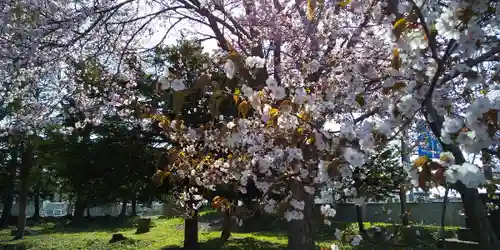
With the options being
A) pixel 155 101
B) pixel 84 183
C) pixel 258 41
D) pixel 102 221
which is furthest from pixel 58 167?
pixel 102 221

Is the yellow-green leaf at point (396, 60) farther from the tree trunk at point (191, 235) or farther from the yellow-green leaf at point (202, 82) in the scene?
the tree trunk at point (191, 235)

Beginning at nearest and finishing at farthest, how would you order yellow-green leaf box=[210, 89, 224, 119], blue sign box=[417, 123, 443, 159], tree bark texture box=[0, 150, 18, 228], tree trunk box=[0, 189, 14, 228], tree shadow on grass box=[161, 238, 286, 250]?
yellow-green leaf box=[210, 89, 224, 119], blue sign box=[417, 123, 443, 159], tree shadow on grass box=[161, 238, 286, 250], tree bark texture box=[0, 150, 18, 228], tree trunk box=[0, 189, 14, 228]

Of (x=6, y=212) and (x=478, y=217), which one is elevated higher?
(x=478, y=217)

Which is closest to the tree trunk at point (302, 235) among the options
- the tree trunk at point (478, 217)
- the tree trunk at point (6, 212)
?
the tree trunk at point (478, 217)

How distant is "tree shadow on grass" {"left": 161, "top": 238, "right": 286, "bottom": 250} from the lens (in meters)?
11.4

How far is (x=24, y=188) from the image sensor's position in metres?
18.5

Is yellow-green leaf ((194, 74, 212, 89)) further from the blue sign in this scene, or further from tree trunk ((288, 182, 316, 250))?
tree trunk ((288, 182, 316, 250))

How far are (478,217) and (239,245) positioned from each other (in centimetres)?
1047

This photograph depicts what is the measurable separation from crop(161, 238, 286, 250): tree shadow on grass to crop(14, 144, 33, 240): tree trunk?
8956 mm

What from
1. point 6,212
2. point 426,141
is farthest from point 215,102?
point 6,212

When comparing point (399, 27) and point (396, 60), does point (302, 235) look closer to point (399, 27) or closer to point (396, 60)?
point (396, 60)

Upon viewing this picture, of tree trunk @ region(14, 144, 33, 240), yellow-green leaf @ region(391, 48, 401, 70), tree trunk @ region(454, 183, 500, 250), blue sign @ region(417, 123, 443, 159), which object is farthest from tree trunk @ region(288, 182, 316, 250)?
tree trunk @ region(14, 144, 33, 240)

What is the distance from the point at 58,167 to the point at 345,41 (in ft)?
29.1

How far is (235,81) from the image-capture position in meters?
2.42
